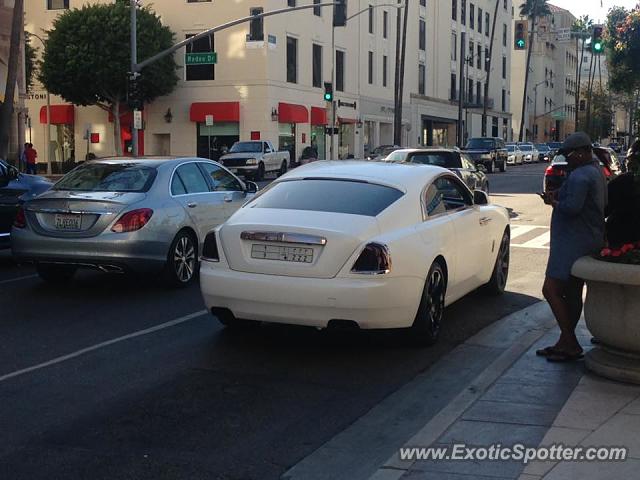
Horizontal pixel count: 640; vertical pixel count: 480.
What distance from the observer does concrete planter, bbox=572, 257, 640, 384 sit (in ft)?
19.6

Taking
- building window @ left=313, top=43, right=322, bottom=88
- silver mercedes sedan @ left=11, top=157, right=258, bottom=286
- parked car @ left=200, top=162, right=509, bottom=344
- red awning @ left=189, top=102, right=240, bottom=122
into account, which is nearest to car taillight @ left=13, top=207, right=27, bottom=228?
silver mercedes sedan @ left=11, top=157, right=258, bottom=286

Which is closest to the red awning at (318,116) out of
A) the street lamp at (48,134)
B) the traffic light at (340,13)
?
the street lamp at (48,134)

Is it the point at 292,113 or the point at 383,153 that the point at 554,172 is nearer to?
the point at 383,153

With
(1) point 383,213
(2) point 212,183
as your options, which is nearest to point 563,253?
(1) point 383,213

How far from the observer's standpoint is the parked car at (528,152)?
67.6 metres

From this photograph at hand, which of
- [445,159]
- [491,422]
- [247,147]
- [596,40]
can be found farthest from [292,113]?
[491,422]

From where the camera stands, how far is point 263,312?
697 centimetres

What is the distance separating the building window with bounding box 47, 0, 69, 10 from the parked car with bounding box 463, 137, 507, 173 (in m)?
24.3

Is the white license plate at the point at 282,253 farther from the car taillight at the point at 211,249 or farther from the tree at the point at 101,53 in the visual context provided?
the tree at the point at 101,53

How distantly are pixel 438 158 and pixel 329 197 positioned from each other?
12586 mm

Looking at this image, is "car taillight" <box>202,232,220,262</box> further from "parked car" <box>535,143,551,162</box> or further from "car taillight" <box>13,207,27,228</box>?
"parked car" <box>535,143,551,162</box>

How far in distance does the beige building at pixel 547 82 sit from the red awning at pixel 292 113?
49219 mm

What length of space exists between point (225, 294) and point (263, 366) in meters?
0.66

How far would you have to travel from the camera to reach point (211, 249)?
Result: 7398mm
